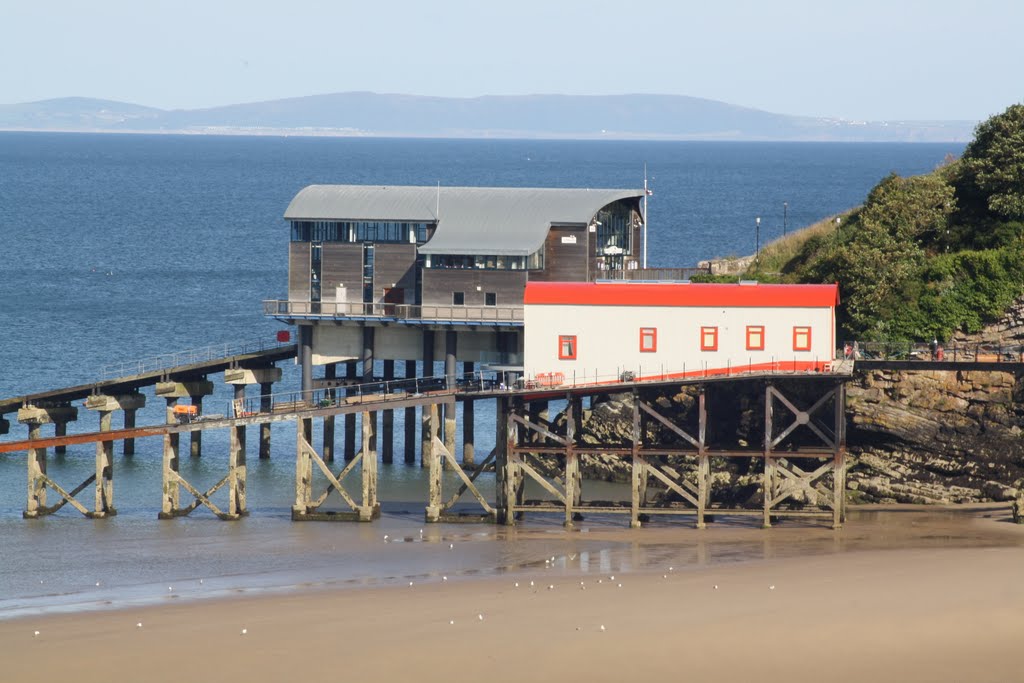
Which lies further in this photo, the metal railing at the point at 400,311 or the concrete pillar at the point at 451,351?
the concrete pillar at the point at 451,351

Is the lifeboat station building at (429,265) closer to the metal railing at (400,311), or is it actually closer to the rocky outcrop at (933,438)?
the metal railing at (400,311)

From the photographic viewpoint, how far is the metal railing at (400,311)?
66875 millimetres

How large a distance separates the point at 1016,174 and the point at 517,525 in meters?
25.8

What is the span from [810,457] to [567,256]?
1419 cm

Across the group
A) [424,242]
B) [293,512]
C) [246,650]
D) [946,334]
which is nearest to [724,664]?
[246,650]

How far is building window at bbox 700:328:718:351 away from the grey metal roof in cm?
1009

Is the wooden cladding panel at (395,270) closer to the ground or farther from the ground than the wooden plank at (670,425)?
farther from the ground

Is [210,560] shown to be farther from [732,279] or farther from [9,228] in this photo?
[9,228]

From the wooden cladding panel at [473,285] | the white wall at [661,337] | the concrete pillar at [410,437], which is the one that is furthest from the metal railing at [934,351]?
the concrete pillar at [410,437]

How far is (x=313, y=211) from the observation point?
7006cm

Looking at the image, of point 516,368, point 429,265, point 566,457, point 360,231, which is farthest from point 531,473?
point 360,231

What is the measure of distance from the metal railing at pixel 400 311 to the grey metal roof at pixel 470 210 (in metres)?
2.11

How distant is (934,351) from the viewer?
60906mm

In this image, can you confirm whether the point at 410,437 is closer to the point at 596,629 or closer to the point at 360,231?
the point at 360,231
